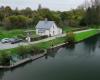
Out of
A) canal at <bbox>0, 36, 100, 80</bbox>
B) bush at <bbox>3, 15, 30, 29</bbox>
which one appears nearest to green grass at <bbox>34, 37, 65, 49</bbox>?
canal at <bbox>0, 36, 100, 80</bbox>

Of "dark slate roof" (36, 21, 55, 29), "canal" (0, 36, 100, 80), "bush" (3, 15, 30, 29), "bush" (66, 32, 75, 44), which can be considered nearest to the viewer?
"canal" (0, 36, 100, 80)

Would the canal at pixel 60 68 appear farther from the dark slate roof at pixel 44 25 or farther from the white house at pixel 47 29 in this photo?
the dark slate roof at pixel 44 25

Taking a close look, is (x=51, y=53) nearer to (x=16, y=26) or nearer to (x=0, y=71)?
(x=0, y=71)

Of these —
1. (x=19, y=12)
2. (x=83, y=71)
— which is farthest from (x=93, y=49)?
(x=19, y=12)

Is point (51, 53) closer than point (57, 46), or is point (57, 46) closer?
point (51, 53)

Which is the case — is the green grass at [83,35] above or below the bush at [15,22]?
below

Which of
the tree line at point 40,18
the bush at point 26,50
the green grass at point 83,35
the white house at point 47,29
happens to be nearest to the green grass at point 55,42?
the green grass at point 83,35

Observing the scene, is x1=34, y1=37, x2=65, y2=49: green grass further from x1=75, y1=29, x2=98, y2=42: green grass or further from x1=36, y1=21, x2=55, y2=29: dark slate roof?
x1=36, y1=21, x2=55, y2=29: dark slate roof
